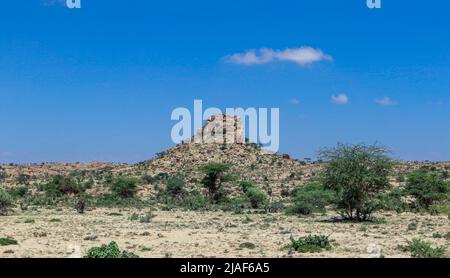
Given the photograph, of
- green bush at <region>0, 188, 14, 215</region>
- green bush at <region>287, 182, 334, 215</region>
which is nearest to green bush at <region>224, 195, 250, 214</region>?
green bush at <region>287, 182, 334, 215</region>

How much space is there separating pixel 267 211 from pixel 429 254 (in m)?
23.5

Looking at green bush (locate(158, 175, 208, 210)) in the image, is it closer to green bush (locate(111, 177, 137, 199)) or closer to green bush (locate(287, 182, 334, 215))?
green bush (locate(111, 177, 137, 199))

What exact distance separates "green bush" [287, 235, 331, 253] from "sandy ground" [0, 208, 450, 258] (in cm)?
32

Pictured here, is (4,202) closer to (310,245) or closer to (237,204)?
(237,204)

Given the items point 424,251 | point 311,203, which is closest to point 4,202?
point 311,203

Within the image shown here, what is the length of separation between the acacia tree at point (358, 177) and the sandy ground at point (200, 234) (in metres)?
1.52

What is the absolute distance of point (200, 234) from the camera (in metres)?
27.0

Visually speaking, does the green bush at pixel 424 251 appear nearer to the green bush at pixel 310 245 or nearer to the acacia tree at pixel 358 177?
the green bush at pixel 310 245

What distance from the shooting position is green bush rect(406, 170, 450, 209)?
1734 inches

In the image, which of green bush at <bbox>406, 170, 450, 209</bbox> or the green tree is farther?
the green tree

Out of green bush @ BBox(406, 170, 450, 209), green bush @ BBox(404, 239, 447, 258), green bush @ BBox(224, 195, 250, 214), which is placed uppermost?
green bush @ BBox(406, 170, 450, 209)

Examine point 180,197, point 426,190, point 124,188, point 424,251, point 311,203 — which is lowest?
point 424,251

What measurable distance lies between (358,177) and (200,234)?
1145cm

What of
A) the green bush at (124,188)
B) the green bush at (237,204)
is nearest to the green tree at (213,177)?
the green bush at (237,204)
